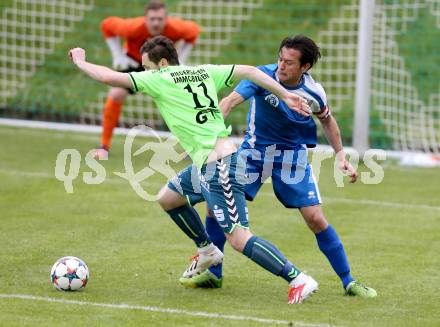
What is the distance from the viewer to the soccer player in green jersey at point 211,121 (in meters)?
6.65

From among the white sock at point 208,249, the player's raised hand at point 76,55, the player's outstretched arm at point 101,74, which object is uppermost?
the player's raised hand at point 76,55

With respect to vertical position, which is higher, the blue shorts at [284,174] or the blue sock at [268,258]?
the blue shorts at [284,174]

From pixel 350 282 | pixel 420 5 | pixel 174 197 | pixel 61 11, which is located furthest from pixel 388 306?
pixel 61 11

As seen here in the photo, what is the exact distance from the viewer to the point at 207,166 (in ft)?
22.0

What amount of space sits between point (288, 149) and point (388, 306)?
1353mm

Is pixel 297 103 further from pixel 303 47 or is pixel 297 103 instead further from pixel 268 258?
pixel 268 258

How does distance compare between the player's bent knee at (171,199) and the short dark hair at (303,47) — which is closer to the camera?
the short dark hair at (303,47)

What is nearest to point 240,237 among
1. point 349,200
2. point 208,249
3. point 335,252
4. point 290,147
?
point 208,249

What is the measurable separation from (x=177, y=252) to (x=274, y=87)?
2.30 metres

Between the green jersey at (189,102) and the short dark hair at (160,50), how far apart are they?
9 cm

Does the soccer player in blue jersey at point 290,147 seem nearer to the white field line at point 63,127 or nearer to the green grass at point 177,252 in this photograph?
the green grass at point 177,252

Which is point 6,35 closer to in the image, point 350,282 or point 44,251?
point 44,251

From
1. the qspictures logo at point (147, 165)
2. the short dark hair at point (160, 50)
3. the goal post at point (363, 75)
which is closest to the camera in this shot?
the short dark hair at point (160, 50)

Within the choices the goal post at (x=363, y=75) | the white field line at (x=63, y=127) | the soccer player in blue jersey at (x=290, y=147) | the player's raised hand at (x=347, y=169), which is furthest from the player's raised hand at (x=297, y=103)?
the white field line at (x=63, y=127)
